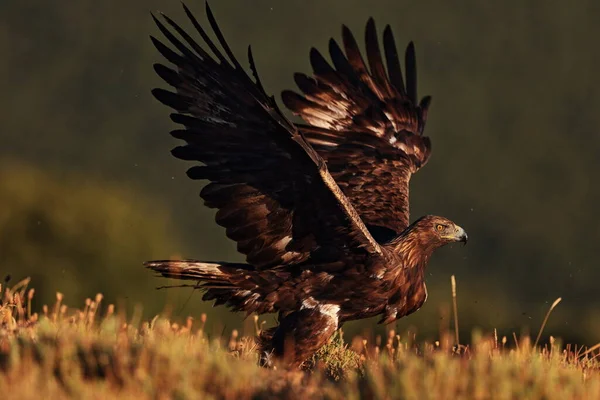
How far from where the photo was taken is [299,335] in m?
8.83

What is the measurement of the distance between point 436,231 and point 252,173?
72.1 inches

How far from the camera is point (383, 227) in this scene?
1029 centimetres

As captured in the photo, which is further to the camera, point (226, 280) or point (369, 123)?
point (369, 123)

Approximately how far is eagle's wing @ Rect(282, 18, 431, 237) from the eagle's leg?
146 centimetres

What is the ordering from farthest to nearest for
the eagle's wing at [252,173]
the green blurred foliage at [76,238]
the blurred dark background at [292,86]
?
the blurred dark background at [292,86] → the green blurred foliage at [76,238] → the eagle's wing at [252,173]

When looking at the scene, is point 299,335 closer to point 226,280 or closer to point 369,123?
point 226,280

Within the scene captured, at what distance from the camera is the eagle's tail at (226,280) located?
8.87m

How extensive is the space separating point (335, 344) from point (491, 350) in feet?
6.71

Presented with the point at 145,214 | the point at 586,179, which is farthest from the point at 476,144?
the point at 145,214

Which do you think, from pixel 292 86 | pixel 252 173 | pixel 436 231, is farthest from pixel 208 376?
pixel 292 86

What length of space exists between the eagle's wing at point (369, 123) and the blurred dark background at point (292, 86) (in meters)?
18.9

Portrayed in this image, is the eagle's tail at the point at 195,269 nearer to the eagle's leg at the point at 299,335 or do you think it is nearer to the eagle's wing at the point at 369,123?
the eagle's leg at the point at 299,335

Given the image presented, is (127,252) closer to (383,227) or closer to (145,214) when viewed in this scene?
(145,214)

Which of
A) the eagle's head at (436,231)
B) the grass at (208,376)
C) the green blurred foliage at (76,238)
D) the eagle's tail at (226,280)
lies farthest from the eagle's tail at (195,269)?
the green blurred foliage at (76,238)
